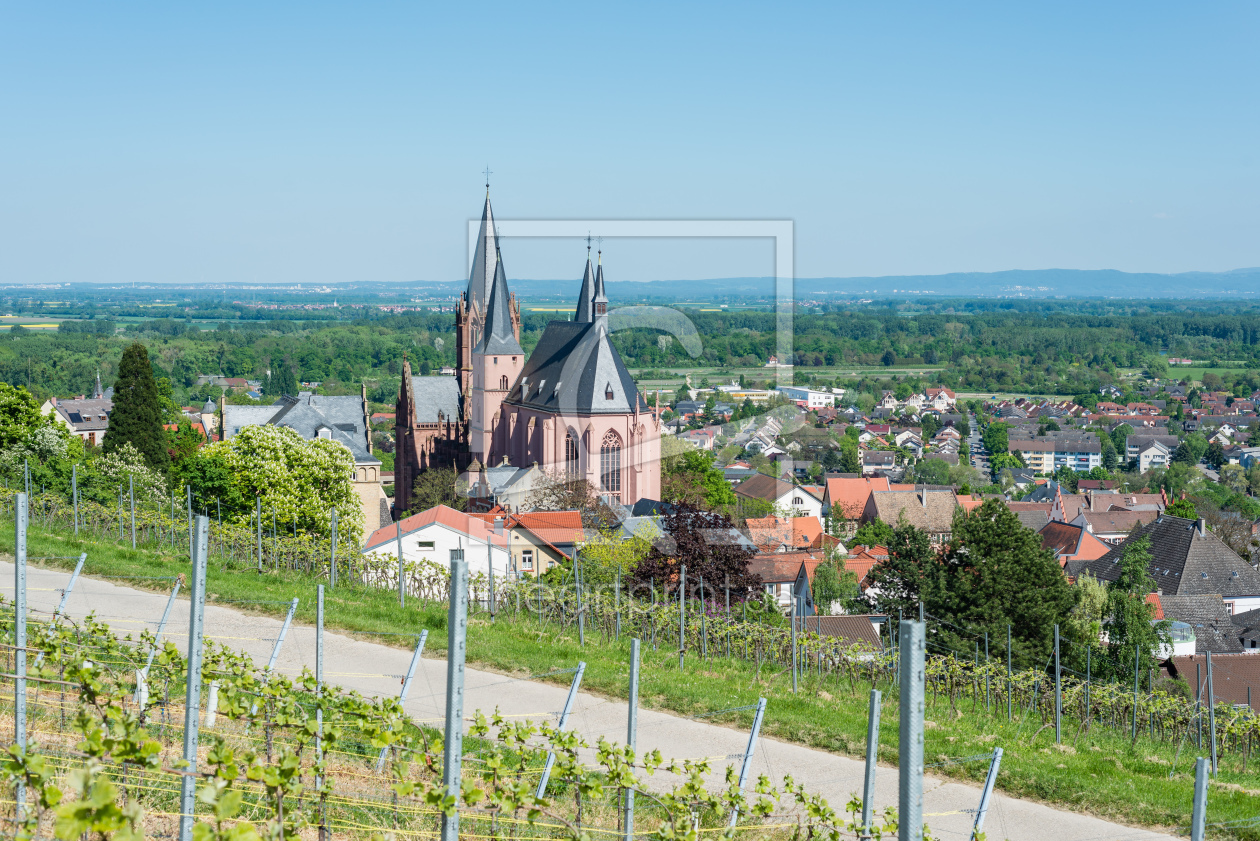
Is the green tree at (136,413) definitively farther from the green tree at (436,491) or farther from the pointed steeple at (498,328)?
the pointed steeple at (498,328)

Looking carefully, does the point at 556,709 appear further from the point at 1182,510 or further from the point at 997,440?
the point at 997,440

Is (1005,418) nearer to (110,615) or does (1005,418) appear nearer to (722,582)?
(722,582)

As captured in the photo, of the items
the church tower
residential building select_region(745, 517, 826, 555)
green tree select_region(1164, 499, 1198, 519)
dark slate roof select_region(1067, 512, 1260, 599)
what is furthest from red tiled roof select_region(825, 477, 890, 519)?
the church tower

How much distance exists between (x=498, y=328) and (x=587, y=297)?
13173 mm

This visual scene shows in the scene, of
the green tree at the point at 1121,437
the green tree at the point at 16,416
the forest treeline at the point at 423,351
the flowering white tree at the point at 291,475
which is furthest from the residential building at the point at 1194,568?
the green tree at the point at 1121,437

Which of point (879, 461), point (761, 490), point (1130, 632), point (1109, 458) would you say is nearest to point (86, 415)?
point (761, 490)

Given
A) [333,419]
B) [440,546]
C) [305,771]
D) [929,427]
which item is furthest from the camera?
[929,427]

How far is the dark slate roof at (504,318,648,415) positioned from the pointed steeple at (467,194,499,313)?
6986 millimetres

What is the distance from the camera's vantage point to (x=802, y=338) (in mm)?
100438

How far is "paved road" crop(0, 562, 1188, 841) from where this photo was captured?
7.75 m

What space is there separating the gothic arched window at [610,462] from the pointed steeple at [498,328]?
997cm

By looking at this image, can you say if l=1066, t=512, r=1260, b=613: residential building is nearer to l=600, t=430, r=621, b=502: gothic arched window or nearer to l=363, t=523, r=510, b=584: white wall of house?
→ l=600, t=430, r=621, b=502: gothic arched window

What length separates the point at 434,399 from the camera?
2032 inches

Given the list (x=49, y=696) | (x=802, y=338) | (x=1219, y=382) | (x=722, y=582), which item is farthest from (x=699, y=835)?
(x=1219, y=382)
